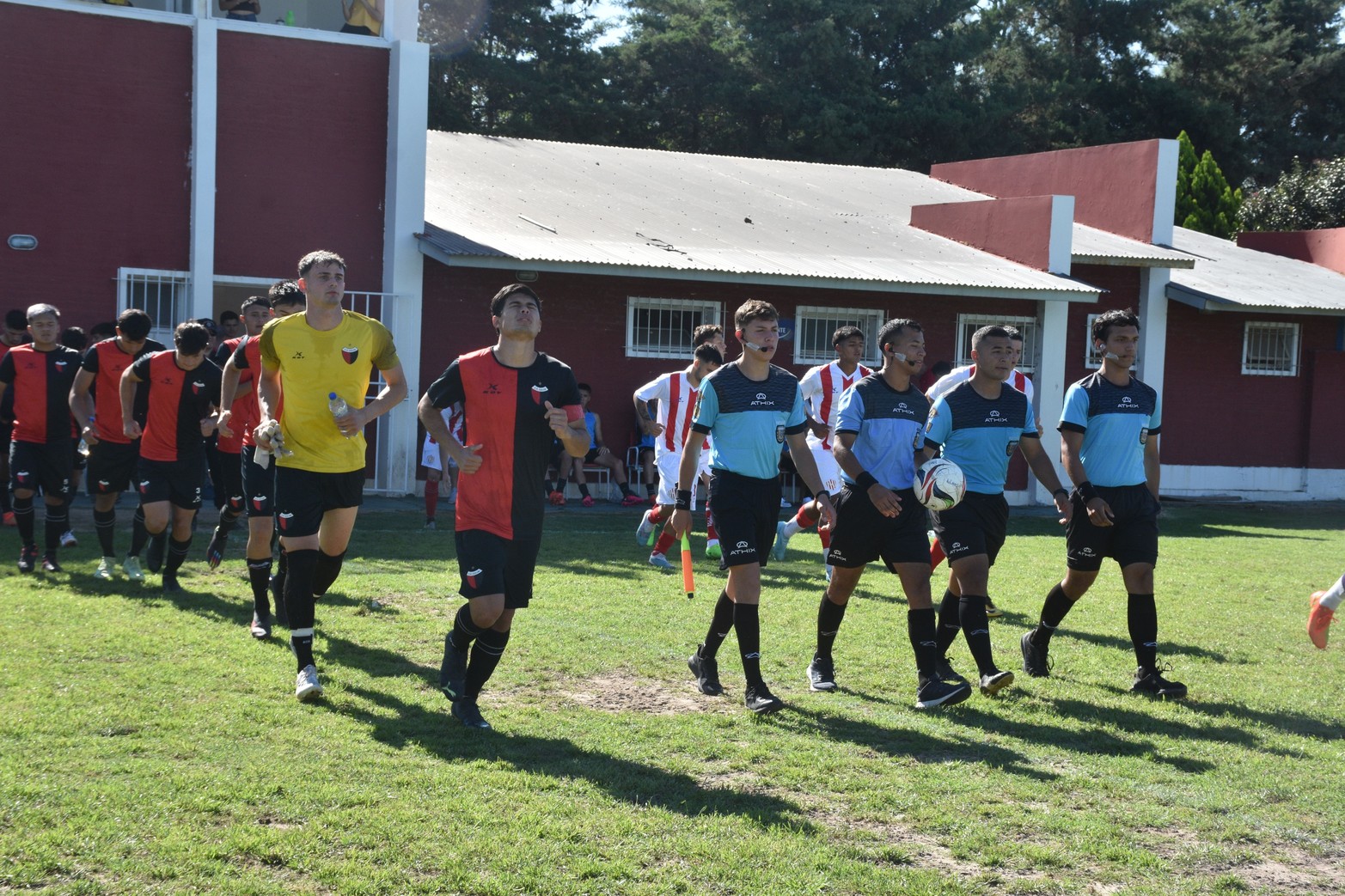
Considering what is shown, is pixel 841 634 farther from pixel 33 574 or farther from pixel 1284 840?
pixel 33 574

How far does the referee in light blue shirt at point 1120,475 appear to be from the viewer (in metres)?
7.95

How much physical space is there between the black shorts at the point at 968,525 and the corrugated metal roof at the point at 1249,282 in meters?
17.3

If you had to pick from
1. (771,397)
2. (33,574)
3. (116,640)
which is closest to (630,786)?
(771,397)

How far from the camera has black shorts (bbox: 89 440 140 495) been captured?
10.5 metres

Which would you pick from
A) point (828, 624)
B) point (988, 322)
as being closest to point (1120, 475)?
point (828, 624)

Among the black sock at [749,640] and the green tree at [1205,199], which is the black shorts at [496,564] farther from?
the green tree at [1205,199]

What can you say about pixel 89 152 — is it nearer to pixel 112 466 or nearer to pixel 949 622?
pixel 112 466

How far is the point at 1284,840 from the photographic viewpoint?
530cm

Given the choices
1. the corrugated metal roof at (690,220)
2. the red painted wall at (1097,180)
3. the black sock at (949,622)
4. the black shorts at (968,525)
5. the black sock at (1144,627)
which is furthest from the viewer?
the red painted wall at (1097,180)

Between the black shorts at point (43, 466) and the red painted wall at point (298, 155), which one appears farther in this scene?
the red painted wall at point (298, 155)

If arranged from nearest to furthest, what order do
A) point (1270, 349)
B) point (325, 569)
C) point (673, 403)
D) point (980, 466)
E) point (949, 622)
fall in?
A: point (325, 569)
point (980, 466)
point (949, 622)
point (673, 403)
point (1270, 349)

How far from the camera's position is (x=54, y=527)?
10.8 meters

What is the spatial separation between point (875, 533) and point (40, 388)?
6.92 meters

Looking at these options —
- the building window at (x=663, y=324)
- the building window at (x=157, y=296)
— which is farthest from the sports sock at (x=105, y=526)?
the building window at (x=663, y=324)
